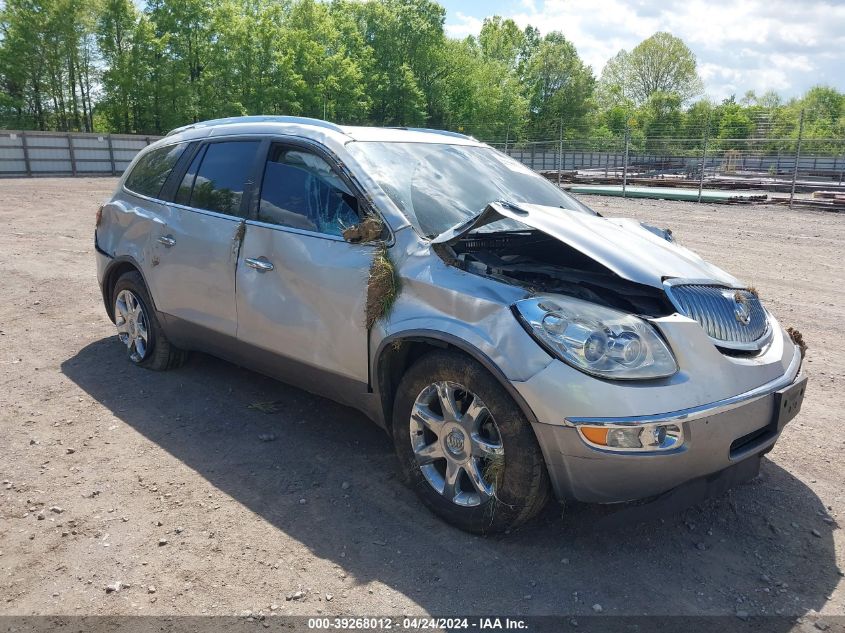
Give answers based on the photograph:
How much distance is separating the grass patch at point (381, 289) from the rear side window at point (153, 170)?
2.39 meters

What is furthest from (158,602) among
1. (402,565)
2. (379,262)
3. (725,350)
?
(725,350)

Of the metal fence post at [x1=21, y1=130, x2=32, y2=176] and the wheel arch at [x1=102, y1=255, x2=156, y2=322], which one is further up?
the metal fence post at [x1=21, y1=130, x2=32, y2=176]

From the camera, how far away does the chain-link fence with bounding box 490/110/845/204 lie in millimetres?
24781

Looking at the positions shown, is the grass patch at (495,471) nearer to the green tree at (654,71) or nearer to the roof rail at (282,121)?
the roof rail at (282,121)

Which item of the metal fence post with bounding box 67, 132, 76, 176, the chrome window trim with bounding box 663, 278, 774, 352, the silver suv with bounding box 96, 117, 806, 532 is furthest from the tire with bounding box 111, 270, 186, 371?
the metal fence post with bounding box 67, 132, 76, 176

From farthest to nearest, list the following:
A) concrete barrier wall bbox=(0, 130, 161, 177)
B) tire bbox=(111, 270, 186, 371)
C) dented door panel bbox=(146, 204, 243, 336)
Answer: concrete barrier wall bbox=(0, 130, 161, 177) → tire bbox=(111, 270, 186, 371) → dented door panel bbox=(146, 204, 243, 336)

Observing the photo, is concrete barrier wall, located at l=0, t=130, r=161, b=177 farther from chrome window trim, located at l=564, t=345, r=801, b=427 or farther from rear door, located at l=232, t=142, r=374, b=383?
chrome window trim, located at l=564, t=345, r=801, b=427

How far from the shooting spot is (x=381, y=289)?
333 cm

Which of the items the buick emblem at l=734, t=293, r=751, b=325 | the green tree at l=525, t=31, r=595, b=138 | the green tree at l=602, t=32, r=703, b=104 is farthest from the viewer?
the green tree at l=602, t=32, r=703, b=104

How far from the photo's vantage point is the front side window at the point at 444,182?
3602 mm

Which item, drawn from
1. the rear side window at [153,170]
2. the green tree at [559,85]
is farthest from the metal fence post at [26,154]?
the green tree at [559,85]

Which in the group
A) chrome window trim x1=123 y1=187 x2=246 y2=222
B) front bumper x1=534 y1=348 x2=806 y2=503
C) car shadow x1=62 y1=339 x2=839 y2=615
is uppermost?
chrome window trim x1=123 y1=187 x2=246 y2=222

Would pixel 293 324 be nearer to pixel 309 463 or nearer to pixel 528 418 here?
pixel 309 463

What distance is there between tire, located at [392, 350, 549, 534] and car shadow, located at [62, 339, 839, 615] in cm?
16
